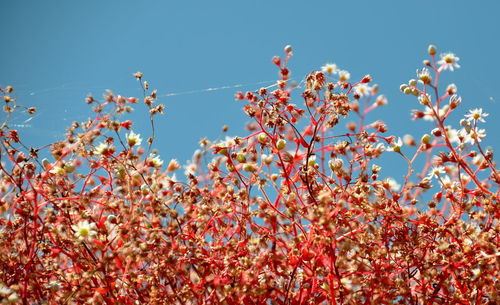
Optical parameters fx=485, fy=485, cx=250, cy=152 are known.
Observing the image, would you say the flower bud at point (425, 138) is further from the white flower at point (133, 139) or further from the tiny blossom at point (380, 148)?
the white flower at point (133, 139)

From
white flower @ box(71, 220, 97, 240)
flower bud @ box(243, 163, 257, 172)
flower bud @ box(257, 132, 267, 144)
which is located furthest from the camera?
flower bud @ box(257, 132, 267, 144)

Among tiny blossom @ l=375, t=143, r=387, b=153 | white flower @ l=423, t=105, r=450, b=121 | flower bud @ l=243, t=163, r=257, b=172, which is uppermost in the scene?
white flower @ l=423, t=105, r=450, b=121

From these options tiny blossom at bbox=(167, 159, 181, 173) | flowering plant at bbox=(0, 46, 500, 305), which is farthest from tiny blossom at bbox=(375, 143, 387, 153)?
tiny blossom at bbox=(167, 159, 181, 173)

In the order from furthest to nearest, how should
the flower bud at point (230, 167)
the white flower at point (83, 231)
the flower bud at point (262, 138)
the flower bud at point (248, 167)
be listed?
the flower bud at point (262, 138)
the flower bud at point (230, 167)
the flower bud at point (248, 167)
the white flower at point (83, 231)

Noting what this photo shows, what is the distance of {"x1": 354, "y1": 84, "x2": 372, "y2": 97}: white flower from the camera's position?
2.25 m

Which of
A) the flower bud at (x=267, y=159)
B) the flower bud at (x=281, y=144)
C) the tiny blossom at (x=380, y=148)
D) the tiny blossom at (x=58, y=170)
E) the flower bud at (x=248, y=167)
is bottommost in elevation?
the tiny blossom at (x=58, y=170)

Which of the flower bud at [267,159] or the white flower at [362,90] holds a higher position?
the white flower at [362,90]

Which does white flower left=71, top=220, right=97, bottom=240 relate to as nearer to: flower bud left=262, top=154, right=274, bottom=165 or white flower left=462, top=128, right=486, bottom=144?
flower bud left=262, top=154, right=274, bottom=165

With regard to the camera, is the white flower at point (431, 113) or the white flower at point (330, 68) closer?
the white flower at point (431, 113)

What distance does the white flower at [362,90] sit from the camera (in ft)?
7.39

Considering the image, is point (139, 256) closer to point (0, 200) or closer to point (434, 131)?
point (0, 200)

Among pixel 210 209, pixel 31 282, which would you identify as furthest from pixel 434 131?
pixel 31 282

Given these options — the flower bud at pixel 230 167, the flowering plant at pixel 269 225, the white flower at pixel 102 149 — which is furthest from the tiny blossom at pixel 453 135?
the white flower at pixel 102 149

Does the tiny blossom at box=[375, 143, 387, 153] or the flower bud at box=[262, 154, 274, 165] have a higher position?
the tiny blossom at box=[375, 143, 387, 153]
